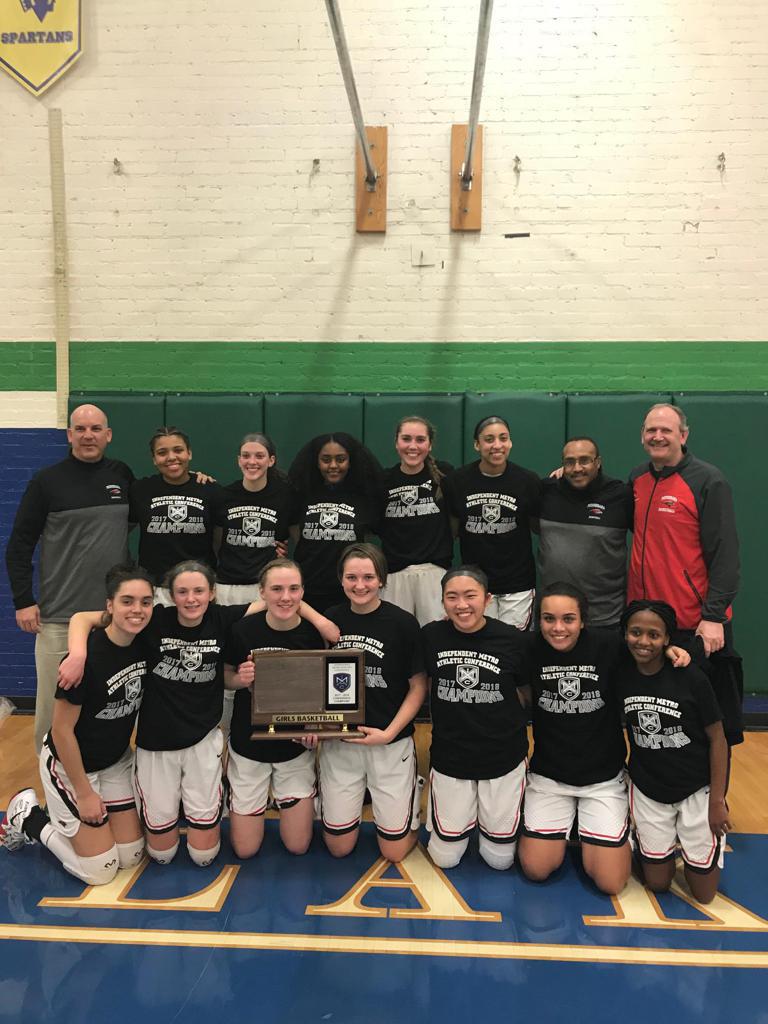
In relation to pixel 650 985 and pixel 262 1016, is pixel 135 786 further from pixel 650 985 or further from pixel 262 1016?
pixel 650 985

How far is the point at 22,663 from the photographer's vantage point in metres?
6.25

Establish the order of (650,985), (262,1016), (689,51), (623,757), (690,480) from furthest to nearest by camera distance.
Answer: (689,51), (690,480), (623,757), (650,985), (262,1016)

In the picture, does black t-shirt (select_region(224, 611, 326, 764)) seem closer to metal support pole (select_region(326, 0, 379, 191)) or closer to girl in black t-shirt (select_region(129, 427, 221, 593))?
girl in black t-shirt (select_region(129, 427, 221, 593))

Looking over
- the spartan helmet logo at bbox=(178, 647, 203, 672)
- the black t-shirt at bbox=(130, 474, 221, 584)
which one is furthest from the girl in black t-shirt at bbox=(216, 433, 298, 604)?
the spartan helmet logo at bbox=(178, 647, 203, 672)

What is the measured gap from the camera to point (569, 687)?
354 cm

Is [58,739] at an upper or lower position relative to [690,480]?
lower

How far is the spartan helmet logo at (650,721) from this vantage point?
11.1 feet

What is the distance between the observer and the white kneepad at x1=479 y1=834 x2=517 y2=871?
359 centimetres

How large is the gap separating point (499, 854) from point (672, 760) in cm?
103

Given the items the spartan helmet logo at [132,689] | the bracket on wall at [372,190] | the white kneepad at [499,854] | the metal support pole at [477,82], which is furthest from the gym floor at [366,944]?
the bracket on wall at [372,190]

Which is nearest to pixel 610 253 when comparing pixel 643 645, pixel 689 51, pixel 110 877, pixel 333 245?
pixel 689 51

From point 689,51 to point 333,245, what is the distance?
3426 millimetres

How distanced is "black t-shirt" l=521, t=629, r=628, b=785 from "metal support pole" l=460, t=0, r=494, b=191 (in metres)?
3.48

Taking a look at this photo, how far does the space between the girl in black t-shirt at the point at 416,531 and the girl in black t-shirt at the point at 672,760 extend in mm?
1425
